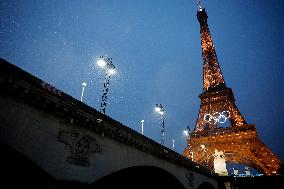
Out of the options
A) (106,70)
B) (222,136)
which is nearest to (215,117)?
(222,136)

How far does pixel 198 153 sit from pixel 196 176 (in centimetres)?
2367

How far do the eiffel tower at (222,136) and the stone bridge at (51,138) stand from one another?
3292 cm

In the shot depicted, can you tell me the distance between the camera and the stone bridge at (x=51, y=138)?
235 inches

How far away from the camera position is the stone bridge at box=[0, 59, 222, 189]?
19.6 ft

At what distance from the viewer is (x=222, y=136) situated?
44.5 meters

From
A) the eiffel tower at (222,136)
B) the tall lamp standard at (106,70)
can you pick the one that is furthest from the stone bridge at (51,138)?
the eiffel tower at (222,136)

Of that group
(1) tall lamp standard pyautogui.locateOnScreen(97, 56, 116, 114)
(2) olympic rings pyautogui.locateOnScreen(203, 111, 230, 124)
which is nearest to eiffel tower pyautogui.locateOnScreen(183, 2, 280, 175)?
(2) olympic rings pyautogui.locateOnScreen(203, 111, 230, 124)

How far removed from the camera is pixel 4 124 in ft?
18.8

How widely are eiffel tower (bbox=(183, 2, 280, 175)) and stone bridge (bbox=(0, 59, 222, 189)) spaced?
108ft

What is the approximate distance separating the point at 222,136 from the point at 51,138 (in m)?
42.3

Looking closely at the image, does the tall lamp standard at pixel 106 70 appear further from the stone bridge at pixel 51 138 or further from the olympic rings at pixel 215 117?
the olympic rings at pixel 215 117

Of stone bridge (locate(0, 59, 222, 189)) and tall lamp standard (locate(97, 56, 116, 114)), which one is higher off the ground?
tall lamp standard (locate(97, 56, 116, 114))

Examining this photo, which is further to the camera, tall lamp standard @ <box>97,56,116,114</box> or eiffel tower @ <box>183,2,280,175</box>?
eiffel tower @ <box>183,2,280,175</box>

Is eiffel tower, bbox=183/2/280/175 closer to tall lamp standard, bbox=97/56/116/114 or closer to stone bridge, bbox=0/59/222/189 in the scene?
tall lamp standard, bbox=97/56/116/114
